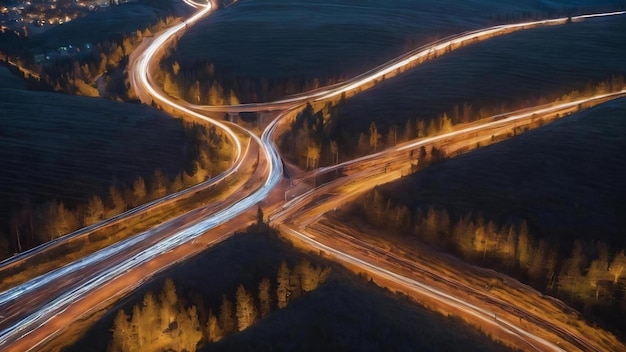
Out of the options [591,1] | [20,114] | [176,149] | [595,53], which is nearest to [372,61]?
[595,53]

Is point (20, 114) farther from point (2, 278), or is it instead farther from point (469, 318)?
point (469, 318)

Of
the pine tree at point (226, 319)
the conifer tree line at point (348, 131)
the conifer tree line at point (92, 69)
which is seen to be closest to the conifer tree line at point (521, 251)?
the conifer tree line at point (348, 131)

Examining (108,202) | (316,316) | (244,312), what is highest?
(316,316)

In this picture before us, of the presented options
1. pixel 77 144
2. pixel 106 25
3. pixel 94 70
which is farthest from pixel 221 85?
pixel 106 25

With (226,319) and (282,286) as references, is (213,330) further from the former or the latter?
(282,286)

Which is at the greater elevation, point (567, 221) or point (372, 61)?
point (372, 61)

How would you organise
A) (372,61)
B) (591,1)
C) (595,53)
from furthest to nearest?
(591,1) → (372,61) → (595,53)
